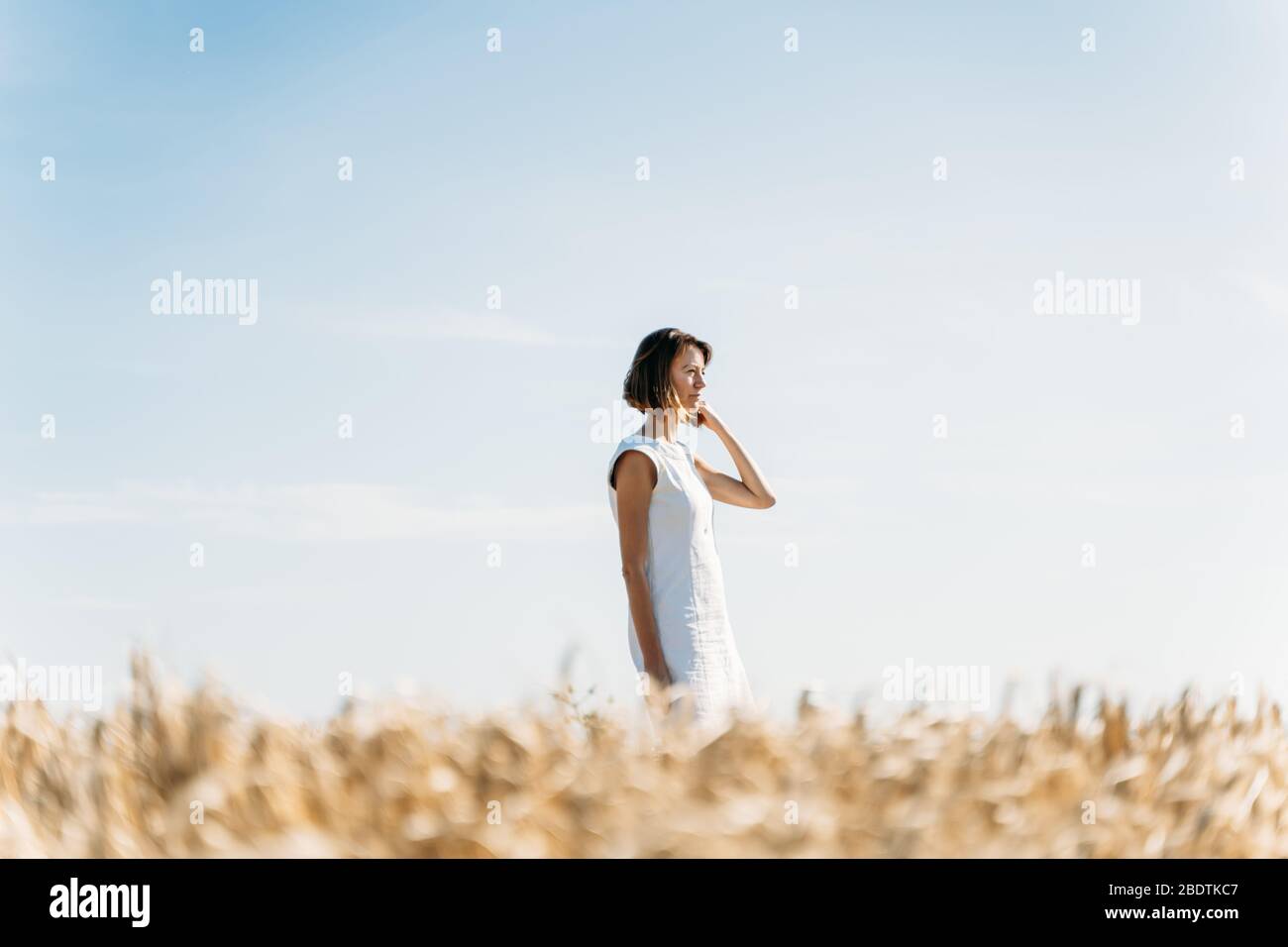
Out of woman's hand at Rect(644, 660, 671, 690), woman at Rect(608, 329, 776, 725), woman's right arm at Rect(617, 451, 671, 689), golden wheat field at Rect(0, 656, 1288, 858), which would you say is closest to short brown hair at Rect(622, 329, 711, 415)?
woman at Rect(608, 329, 776, 725)

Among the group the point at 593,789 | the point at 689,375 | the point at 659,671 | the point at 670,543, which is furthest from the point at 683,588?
the point at 593,789

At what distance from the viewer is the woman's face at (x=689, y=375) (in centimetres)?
392

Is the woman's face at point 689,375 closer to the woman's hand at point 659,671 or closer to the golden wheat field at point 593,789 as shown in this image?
the woman's hand at point 659,671

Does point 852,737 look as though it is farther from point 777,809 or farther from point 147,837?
point 147,837

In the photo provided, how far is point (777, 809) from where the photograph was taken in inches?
66.4

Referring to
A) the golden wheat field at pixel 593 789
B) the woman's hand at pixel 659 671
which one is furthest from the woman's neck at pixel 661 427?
the golden wheat field at pixel 593 789

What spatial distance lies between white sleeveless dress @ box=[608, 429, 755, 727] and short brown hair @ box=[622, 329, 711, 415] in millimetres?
164

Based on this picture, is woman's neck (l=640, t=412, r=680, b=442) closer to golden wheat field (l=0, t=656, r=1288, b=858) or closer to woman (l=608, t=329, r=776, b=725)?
woman (l=608, t=329, r=776, b=725)

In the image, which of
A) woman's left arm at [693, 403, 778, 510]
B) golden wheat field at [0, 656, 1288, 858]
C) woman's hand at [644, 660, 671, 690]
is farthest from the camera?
woman's left arm at [693, 403, 778, 510]

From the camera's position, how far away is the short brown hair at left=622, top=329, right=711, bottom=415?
3.91 metres
